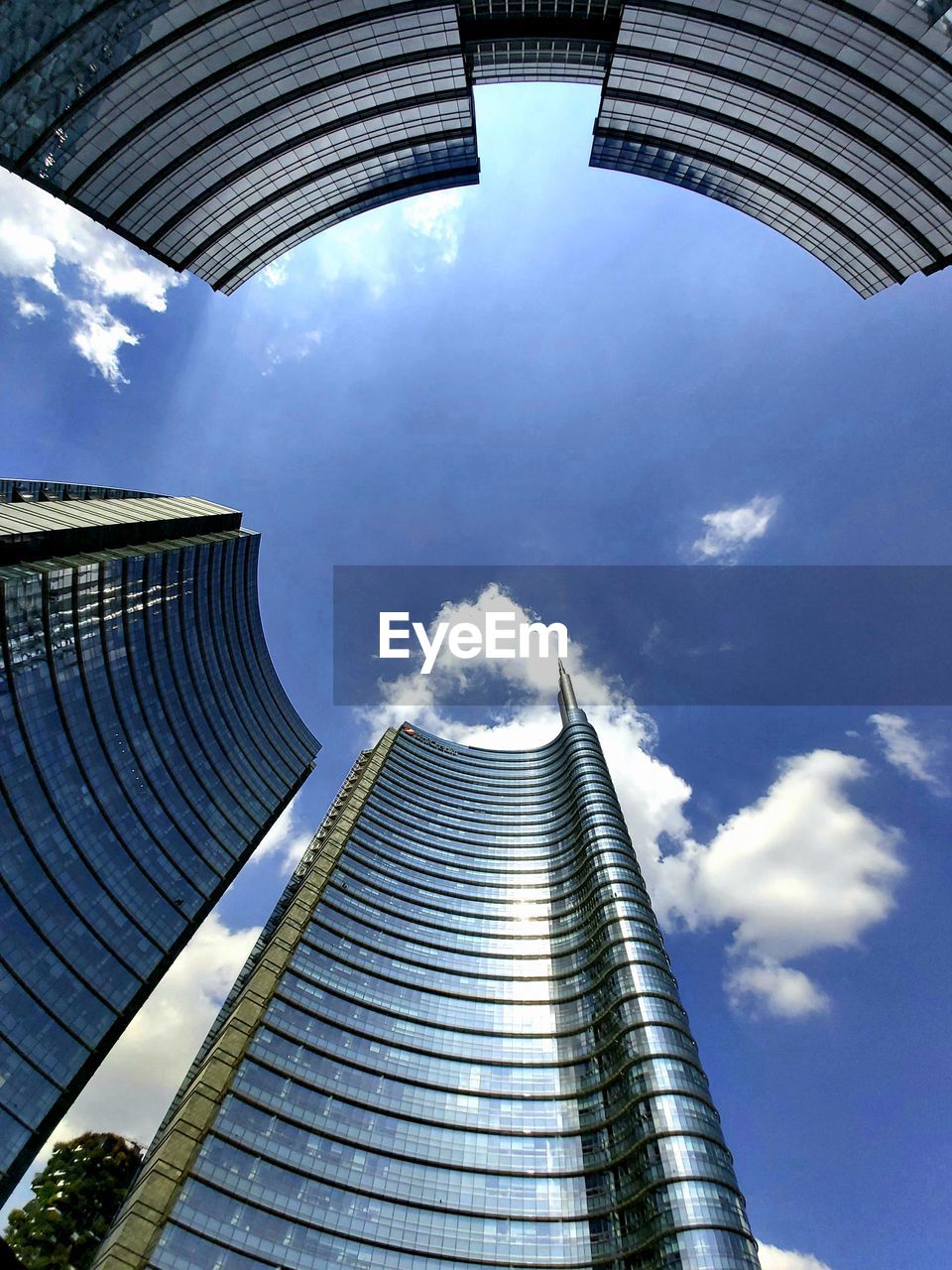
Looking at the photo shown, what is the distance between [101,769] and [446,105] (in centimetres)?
8669

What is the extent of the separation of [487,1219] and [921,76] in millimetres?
94178

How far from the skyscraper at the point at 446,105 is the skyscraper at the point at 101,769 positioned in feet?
136

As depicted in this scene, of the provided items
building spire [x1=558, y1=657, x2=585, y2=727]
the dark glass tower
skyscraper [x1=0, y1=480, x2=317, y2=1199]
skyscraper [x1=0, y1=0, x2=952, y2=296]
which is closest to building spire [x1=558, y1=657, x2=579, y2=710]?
building spire [x1=558, y1=657, x2=585, y2=727]

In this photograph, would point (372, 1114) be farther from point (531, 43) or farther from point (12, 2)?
point (531, 43)

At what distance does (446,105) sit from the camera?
5481 cm

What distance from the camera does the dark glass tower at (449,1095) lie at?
46.8 m

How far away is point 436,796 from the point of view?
4722 inches

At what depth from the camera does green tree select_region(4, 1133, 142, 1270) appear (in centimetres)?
4584

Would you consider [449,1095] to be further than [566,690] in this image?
No

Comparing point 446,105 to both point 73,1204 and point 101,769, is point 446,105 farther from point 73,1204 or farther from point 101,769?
point 73,1204

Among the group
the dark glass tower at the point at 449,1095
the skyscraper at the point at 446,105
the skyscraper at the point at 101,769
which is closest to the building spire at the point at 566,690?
the dark glass tower at the point at 449,1095

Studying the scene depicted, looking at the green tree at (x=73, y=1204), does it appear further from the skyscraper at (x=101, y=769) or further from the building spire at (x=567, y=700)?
the building spire at (x=567, y=700)

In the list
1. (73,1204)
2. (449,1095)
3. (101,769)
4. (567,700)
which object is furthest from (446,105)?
(567,700)

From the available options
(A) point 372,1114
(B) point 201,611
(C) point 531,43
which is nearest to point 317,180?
(C) point 531,43
